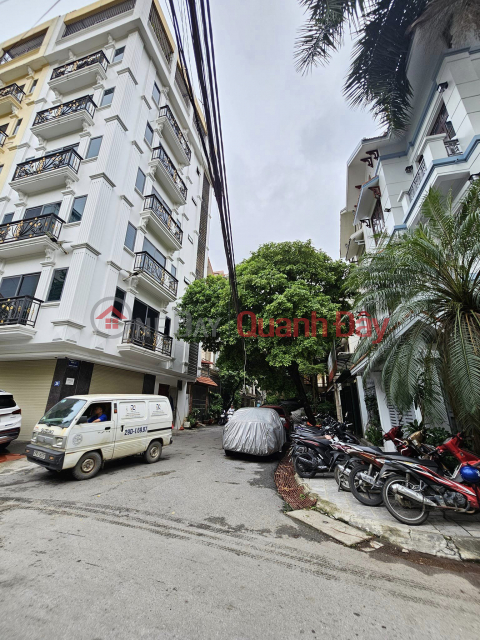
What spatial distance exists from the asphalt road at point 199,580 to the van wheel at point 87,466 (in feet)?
3.43

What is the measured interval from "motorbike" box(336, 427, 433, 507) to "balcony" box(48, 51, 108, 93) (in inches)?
702

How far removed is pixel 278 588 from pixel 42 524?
10.2ft

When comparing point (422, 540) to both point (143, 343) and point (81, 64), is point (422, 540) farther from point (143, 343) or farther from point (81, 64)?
point (81, 64)

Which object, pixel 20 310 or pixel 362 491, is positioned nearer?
pixel 362 491

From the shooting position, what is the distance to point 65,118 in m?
11.9

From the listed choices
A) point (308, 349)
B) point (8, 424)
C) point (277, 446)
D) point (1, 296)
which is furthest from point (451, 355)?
point (1, 296)

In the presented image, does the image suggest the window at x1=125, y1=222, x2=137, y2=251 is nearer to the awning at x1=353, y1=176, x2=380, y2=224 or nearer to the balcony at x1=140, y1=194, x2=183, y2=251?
the balcony at x1=140, y1=194, x2=183, y2=251

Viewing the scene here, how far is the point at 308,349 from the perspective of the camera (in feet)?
33.1

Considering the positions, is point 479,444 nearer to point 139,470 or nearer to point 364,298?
point 364,298

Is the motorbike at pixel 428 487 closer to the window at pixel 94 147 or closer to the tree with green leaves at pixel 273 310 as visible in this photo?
the tree with green leaves at pixel 273 310

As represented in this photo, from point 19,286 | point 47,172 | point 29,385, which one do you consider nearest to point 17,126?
point 47,172

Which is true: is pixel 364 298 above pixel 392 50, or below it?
below

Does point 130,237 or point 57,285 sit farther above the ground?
point 130,237

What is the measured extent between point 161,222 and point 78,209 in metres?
3.64
